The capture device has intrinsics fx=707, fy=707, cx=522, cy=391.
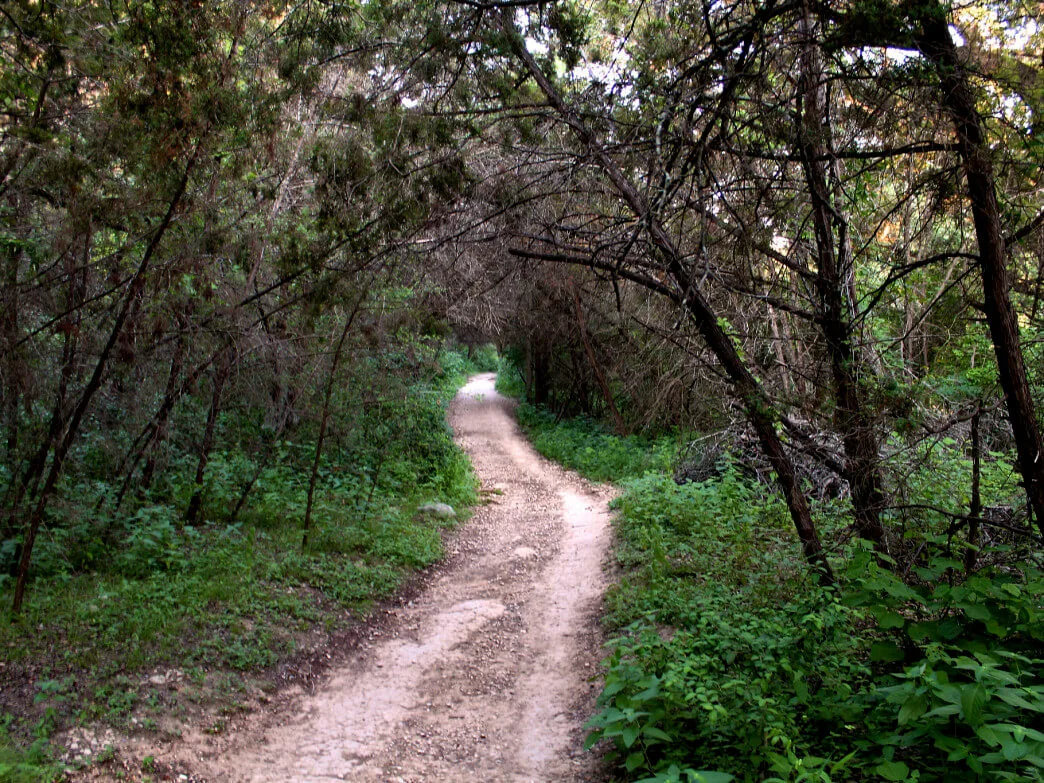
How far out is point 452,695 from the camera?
19.7 ft

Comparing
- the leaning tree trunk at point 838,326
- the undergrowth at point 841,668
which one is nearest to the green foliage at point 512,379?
the undergrowth at point 841,668

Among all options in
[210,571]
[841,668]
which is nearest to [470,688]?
[841,668]

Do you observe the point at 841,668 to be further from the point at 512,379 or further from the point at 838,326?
the point at 512,379

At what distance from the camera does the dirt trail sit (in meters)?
4.84

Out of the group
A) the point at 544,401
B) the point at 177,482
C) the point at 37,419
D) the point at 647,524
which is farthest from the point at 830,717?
the point at 544,401

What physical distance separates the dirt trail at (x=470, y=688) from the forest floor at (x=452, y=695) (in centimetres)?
1

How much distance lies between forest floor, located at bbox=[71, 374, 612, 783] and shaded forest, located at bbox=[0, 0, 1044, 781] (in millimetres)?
526

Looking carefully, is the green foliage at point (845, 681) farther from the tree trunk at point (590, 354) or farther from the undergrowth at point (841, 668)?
the tree trunk at point (590, 354)

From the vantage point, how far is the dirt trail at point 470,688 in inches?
190

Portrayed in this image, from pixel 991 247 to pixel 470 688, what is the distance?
5172mm

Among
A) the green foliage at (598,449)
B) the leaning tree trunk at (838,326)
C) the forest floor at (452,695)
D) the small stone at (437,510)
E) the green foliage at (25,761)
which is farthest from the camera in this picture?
the green foliage at (598,449)

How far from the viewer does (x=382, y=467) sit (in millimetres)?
12953

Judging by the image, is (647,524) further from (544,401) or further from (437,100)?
(544,401)

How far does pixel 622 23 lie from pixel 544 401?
18.8 metres
